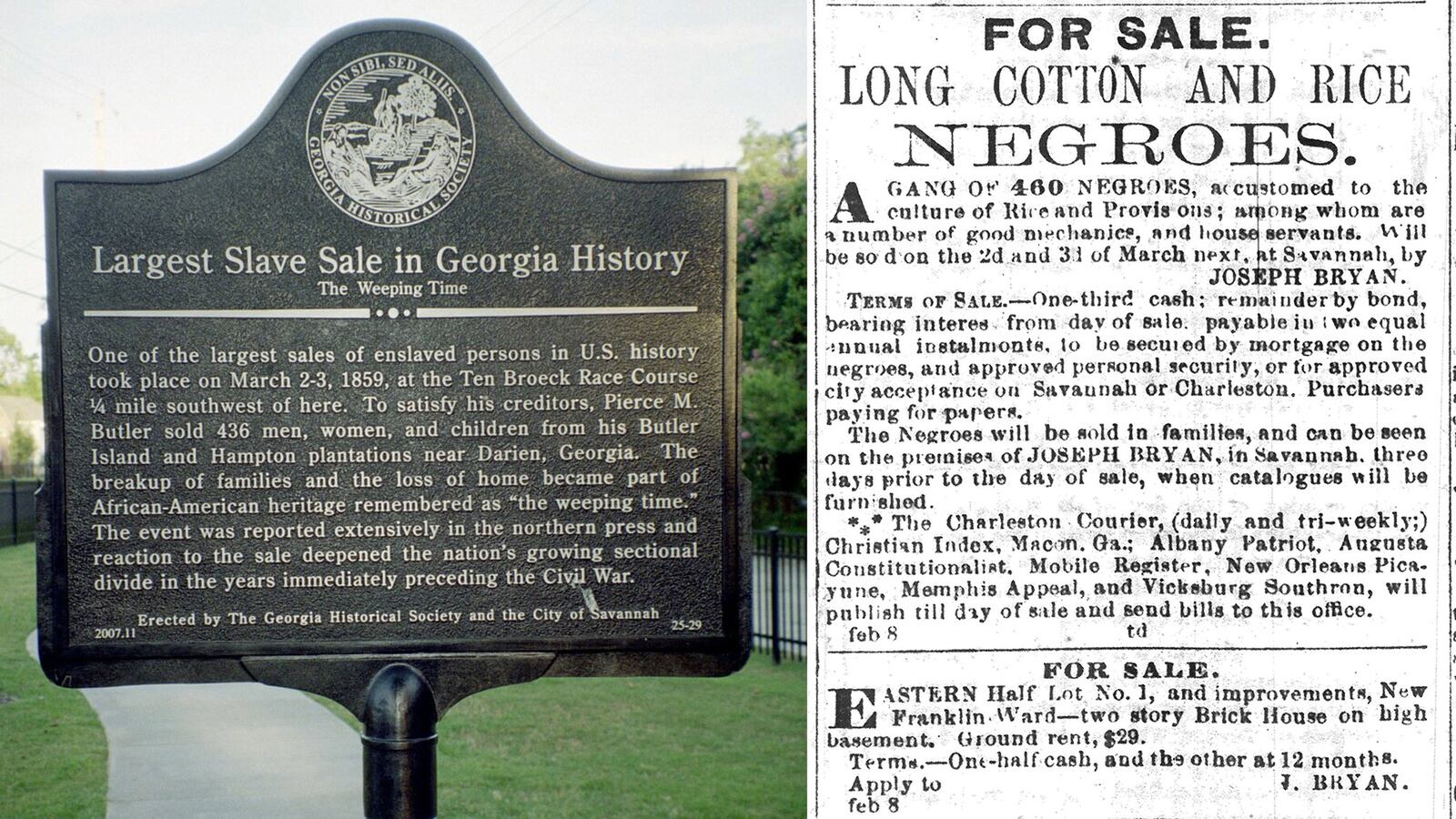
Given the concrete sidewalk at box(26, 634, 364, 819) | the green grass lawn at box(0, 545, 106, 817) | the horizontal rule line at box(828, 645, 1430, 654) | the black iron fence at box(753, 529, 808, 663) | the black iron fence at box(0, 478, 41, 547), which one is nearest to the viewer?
the horizontal rule line at box(828, 645, 1430, 654)

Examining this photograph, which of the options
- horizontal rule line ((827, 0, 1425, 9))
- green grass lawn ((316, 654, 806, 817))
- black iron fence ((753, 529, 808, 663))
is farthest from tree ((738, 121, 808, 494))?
horizontal rule line ((827, 0, 1425, 9))

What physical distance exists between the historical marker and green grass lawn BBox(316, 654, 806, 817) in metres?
2.83

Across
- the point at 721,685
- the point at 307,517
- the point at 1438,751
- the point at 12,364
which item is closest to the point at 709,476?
the point at 307,517

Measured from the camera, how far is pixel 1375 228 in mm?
3627

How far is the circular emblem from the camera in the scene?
3502 millimetres

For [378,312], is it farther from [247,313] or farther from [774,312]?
[774,312]

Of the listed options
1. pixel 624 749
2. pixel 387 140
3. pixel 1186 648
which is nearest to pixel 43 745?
pixel 624 749

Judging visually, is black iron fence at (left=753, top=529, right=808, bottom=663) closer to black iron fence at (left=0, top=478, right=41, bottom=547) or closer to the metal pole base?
the metal pole base

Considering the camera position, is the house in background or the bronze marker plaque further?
the house in background

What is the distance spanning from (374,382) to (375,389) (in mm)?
19

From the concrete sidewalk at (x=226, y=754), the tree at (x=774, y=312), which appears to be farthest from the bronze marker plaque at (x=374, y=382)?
the tree at (x=774, y=312)

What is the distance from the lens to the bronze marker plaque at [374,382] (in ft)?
11.4

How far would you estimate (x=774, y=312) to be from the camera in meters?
17.5

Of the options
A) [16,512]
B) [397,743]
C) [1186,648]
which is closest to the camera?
[397,743]
